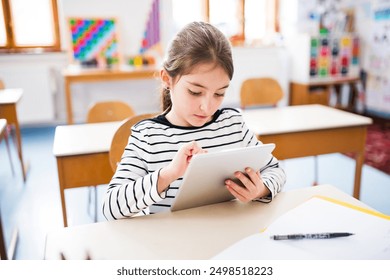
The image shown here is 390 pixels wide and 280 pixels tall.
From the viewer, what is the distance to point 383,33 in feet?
13.6

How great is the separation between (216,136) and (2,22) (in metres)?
3.78

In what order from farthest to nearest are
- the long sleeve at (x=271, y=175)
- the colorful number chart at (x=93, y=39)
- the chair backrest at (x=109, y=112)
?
the colorful number chart at (x=93, y=39) → the chair backrest at (x=109, y=112) → the long sleeve at (x=271, y=175)

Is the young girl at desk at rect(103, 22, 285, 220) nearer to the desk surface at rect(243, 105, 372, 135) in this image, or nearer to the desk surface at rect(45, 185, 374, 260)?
the desk surface at rect(45, 185, 374, 260)

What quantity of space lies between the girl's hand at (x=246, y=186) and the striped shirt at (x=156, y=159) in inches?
2.5

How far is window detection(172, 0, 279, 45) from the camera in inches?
177

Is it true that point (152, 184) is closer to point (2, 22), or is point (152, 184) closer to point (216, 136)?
point (216, 136)

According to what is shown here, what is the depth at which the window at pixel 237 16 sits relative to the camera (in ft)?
14.8

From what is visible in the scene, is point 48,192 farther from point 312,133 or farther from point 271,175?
point 271,175

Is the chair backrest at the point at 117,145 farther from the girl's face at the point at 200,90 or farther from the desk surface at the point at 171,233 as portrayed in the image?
the desk surface at the point at 171,233

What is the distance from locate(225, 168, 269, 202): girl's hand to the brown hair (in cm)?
25

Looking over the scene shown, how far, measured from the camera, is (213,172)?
706 mm

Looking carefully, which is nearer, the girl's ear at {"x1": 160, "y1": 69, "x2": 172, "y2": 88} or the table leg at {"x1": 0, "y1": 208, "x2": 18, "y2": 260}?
the girl's ear at {"x1": 160, "y1": 69, "x2": 172, "y2": 88}

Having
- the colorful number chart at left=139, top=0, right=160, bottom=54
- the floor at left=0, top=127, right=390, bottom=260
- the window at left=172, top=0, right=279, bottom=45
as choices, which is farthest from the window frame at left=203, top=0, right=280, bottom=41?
the floor at left=0, top=127, right=390, bottom=260

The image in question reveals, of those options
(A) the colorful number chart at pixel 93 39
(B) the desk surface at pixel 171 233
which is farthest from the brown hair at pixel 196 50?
(A) the colorful number chart at pixel 93 39
